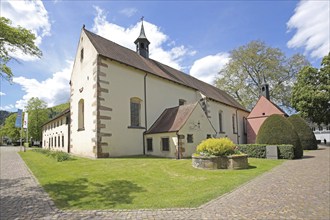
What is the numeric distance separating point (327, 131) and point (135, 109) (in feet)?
168

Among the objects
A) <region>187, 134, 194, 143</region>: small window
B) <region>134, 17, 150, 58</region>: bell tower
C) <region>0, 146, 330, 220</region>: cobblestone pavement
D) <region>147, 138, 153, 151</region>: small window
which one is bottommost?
<region>0, 146, 330, 220</region>: cobblestone pavement

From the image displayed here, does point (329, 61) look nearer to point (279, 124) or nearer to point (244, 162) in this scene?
point (279, 124)

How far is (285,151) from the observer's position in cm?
1698

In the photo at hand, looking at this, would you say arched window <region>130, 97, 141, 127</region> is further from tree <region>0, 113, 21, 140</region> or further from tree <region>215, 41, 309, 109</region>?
tree <region>0, 113, 21, 140</region>

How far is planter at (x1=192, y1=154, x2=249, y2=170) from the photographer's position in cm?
1198

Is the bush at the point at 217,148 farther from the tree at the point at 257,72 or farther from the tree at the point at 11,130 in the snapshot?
the tree at the point at 11,130

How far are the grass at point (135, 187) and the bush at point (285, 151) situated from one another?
23.8 feet

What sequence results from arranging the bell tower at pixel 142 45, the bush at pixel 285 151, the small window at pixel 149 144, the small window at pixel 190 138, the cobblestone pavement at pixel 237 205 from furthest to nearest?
the bell tower at pixel 142 45
the small window at pixel 149 144
the small window at pixel 190 138
the bush at pixel 285 151
the cobblestone pavement at pixel 237 205

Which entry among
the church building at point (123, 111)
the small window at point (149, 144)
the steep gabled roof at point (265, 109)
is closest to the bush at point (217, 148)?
the church building at point (123, 111)

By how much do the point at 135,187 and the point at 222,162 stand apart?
5.68 m

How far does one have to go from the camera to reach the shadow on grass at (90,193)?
6.45 metres

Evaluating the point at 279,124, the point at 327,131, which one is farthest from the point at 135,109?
the point at 327,131

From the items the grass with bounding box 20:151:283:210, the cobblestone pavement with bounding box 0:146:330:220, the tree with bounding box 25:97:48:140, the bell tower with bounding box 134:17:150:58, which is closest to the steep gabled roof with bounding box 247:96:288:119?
the bell tower with bounding box 134:17:150:58

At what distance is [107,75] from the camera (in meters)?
18.0
